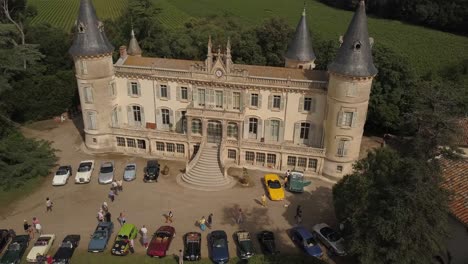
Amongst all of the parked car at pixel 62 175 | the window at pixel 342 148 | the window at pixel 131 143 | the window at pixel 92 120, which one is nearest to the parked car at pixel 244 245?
the window at pixel 342 148

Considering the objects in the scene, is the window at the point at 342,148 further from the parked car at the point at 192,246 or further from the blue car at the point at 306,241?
the parked car at the point at 192,246

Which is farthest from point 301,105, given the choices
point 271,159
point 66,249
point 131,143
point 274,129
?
point 66,249

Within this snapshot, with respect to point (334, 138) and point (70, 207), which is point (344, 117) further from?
point (70, 207)

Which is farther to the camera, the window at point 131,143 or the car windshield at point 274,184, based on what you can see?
the window at point 131,143

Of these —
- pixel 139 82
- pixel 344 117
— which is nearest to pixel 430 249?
pixel 344 117

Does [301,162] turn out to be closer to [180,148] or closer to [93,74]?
[180,148]

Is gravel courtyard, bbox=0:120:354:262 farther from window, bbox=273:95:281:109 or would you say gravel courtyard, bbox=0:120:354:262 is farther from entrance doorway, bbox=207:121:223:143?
window, bbox=273:95:281:109
